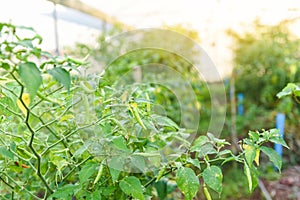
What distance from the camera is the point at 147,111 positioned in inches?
27.8

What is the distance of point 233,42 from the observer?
4.41m

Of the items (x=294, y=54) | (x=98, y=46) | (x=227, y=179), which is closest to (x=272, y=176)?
(x=227, y=179)

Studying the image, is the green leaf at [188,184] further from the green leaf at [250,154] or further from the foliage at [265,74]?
the foliage at [265,74]

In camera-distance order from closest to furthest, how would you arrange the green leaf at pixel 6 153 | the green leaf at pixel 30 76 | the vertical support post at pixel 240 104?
the green leaf at pixel 30 76 < the green leaf at pixel 6 153 < the vertical support post at pixel 240 104

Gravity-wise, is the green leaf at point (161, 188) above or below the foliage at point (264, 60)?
below

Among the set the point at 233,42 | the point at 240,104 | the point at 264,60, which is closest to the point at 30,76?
the point at 264,60

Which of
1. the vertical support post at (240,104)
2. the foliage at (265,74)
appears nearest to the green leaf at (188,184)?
the foliage at (265,74)

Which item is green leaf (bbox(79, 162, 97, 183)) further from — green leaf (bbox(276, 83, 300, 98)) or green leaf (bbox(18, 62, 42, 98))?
green leaf (bbox(276, 83, 300, 98))

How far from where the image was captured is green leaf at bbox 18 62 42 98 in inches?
16.9

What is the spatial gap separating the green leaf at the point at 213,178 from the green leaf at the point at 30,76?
12.4 inches

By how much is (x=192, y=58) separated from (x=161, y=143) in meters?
2.79

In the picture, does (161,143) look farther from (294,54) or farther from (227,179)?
(294,54)

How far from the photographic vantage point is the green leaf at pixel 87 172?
623mm

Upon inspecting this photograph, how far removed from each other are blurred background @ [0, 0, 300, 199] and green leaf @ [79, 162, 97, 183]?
1.20 meters
